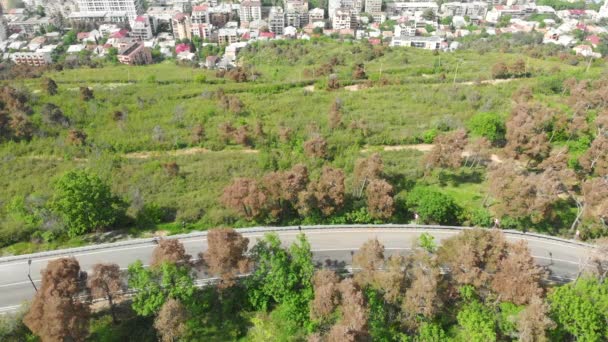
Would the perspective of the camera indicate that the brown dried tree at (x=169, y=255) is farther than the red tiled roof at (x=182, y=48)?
No

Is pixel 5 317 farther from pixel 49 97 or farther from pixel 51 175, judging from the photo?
pixel 49 97

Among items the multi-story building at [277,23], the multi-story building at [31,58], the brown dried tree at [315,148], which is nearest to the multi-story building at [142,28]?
the multi-story building at [31,58]

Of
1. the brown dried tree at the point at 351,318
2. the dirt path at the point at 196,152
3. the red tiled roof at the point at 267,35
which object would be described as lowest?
the dirt path at the point at 196,152

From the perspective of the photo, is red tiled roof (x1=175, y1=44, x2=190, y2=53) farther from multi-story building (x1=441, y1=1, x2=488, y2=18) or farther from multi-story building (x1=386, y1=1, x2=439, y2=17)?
multi-story building (x1=441, y1=1, x2=488, y2=18)

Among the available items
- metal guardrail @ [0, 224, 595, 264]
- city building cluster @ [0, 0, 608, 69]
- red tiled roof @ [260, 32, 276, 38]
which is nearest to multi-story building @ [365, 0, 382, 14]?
city building cluster @ [0, 0, 608, 69]

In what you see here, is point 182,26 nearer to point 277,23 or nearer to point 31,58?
point 277,23

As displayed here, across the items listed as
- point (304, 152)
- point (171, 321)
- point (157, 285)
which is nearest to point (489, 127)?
point (304, 152)

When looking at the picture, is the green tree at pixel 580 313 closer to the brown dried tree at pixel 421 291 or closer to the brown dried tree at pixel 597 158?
the brown dried tree at pixel 421 291
